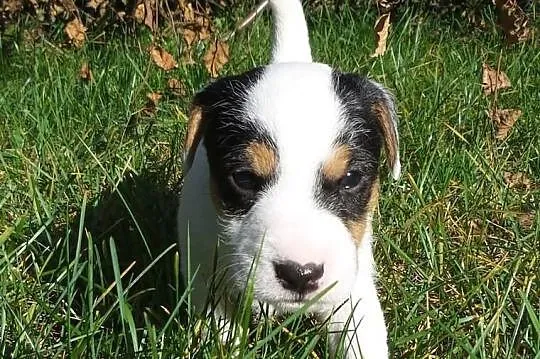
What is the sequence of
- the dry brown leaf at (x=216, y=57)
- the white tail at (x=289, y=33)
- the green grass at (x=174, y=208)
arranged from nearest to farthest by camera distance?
1. the green grass at (x=174, y=208)
2. the white tail at (x=289, y=33)
3. the dry brown leaf at (x=216, y=57)

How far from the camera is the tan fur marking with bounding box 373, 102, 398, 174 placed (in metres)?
3.23

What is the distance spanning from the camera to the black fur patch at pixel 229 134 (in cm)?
283

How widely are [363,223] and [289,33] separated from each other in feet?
4.15

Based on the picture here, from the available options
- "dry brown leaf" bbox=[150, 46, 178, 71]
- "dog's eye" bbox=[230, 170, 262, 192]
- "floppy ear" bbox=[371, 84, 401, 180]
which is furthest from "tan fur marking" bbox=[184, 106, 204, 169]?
"dry brown leaf" bbox=[150, 46, 178, 71]

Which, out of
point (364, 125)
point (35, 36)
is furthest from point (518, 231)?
point (35, 36)

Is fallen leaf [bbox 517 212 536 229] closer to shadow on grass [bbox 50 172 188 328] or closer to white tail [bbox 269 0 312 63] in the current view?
white tail [bbox 269 0 312 63]

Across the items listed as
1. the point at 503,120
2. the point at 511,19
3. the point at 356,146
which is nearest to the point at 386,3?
the point at 511,19

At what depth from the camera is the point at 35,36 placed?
22.9 feet

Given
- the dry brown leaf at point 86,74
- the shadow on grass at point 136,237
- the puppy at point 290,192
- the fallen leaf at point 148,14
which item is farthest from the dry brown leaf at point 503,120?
the dry brown leaf at point 86,74

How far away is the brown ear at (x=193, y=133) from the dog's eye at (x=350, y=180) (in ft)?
1.91

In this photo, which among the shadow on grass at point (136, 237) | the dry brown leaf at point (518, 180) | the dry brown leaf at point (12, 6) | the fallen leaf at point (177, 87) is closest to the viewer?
the shadow on grass at point (136, 237)

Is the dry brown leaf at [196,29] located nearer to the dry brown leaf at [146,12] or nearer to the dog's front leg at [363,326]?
the dry brown leaf at [146,12]

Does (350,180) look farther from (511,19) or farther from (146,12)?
(146,12)

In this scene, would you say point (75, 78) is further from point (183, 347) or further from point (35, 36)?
point (183, 347)
